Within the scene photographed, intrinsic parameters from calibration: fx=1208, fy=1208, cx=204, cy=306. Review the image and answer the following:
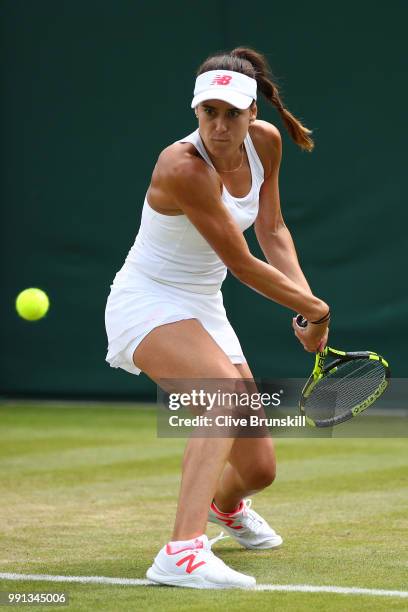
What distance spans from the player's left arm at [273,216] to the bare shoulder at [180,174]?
0.48 metres

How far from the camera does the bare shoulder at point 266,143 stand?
4.07 m

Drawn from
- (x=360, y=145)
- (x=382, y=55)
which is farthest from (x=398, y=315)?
(x=382, y=55)

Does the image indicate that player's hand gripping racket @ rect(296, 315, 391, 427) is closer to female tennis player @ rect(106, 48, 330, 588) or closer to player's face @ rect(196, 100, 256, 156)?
female tennis player @ rect(106, 48, 330, 588)

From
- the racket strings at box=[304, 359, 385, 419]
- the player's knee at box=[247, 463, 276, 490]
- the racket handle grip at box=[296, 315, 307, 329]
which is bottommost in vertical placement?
the player's knee at box=[247, 463, 276, 490]

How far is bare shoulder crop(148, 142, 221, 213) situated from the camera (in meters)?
3.59

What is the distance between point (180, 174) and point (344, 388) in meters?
1.15

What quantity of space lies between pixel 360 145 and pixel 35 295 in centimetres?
277

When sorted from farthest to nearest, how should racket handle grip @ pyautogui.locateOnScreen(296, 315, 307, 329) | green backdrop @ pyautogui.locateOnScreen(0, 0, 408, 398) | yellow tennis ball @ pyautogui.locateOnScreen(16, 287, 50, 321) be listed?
green backdrop @ pyautogui.locateOnScreen(0, 0, 408, 398), yellow tennis ball @ pyautogui.locateOnScreen(16, 287, 50, 321), racket handle grip @ pyautogui.locateOnScreen(296, 315, 307, 329)

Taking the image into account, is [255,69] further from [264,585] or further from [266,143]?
[264,585]

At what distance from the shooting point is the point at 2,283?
30.7ft

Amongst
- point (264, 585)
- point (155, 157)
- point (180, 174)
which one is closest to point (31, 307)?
point (155, 157)

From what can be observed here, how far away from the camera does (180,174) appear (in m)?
3.60

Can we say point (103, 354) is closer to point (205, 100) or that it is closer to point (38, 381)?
point (38, 381)

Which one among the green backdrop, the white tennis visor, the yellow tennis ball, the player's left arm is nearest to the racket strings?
the player's left arm
